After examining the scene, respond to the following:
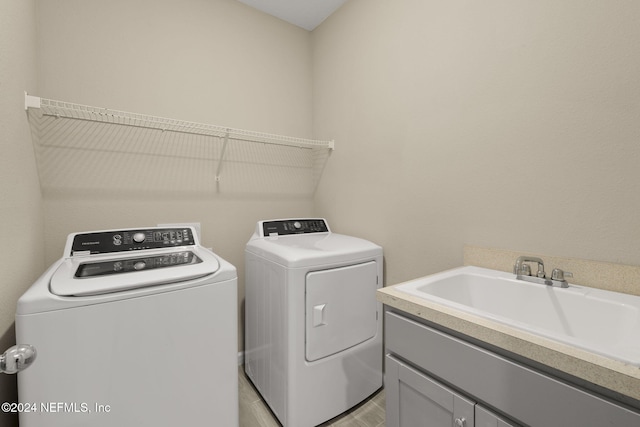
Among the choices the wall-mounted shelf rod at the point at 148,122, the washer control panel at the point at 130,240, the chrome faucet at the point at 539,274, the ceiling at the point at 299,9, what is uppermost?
the ceiling at the point at 299,9

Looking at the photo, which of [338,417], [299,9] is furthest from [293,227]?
[299,9]

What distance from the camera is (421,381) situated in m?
0.97

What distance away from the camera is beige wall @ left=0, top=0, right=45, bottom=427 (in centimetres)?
98

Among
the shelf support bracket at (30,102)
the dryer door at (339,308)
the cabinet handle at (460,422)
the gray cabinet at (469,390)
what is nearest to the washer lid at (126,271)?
the dryer door at (339,308)

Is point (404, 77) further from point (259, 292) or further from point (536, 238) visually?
point (259, 292)

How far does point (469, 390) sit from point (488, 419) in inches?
3.1

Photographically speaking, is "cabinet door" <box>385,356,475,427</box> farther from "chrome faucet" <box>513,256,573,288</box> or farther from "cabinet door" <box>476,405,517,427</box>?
"chrome faucet" <box>513,256,573,288</box>

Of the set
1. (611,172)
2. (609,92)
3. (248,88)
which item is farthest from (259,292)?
(609,92)

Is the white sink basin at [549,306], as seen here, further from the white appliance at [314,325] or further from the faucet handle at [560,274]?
the white appliance at [314,325]

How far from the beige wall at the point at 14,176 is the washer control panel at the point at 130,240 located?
0.19 metres

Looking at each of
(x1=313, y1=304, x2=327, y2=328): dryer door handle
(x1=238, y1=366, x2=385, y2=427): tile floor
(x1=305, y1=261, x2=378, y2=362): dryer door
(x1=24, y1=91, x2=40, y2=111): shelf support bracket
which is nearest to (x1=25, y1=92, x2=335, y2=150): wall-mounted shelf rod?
(x1=24, y1=91, x2=40, y2=111): shelf support bracket

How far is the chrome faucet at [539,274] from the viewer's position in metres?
1.12

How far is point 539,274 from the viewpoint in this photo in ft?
3.86

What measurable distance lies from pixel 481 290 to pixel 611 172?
668 millimetres
